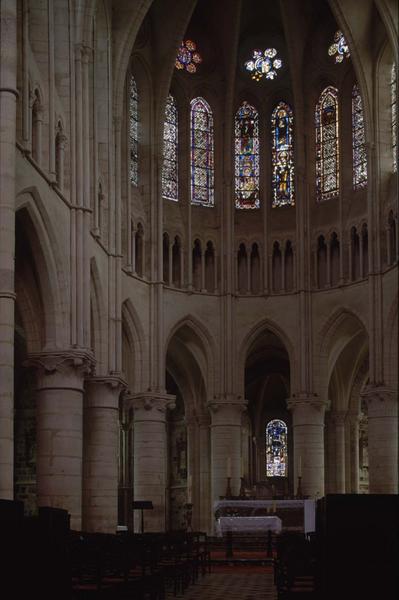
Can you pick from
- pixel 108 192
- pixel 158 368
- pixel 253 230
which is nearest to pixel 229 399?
pixel 158 368

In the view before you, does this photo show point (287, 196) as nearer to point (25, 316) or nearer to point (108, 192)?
point (108, 192)

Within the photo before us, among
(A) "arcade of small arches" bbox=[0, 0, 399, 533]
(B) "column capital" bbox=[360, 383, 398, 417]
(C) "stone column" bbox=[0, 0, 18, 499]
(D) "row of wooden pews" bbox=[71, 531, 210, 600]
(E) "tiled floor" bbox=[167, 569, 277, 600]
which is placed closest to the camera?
(D) "row of wooden pews" bbox=[71, 531, 210, 600]

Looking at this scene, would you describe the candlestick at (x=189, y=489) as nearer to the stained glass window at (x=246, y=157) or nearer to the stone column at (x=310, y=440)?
the stone column at (x=310, y=440)

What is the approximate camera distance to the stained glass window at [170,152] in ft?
142

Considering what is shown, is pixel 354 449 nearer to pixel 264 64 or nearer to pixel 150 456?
pixel 150 456

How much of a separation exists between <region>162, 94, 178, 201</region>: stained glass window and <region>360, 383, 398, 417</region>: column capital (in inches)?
449

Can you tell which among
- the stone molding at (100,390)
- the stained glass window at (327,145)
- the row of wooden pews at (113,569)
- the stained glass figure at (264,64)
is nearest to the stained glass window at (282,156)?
the stained glass window at (327,145)

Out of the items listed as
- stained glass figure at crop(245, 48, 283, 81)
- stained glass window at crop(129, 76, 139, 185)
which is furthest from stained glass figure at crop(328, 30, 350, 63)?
stained glass window at crop(129, 76, 139, 185)

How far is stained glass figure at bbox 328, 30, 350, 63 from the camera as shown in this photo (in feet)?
141

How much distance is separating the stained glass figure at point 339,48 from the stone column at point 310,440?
13.5 meters

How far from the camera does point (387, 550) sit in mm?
6043

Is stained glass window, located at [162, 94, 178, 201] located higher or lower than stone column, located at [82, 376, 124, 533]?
higher

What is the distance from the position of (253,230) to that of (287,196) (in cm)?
200

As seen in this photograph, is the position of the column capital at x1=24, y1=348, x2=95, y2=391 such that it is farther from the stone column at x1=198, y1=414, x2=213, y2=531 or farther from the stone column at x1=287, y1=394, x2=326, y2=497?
the stone column at x1=198, y1=414, x2=213, y2=531
